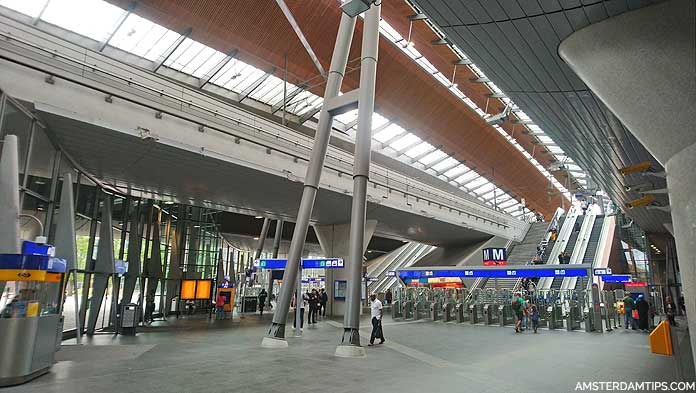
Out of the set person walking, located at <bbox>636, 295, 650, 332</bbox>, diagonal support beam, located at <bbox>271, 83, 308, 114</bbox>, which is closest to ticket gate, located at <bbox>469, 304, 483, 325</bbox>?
person walking, located at <bbox>636, 295, 650, 332</bbox>

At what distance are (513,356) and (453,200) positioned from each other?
19.8 m

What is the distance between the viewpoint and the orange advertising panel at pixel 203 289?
24731mm

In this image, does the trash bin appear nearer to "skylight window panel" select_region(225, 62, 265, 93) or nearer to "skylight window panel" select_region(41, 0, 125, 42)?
"skylight window panel" select_region(41, 0, 125, 42)

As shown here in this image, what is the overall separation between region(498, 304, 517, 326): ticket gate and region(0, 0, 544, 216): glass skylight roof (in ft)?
40.1

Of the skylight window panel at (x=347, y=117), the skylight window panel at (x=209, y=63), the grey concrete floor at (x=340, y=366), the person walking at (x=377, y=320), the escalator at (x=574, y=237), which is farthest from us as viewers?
the skylight window panel at (x=347, y=117)

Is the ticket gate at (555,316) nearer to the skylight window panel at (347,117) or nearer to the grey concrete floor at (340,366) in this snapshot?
the grey concrete floor at (340,366)

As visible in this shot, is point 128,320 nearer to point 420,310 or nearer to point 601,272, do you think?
point 420,310

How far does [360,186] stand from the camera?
37.6 ft

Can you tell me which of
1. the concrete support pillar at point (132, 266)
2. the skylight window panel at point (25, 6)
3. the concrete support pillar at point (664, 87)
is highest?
the skylight window panel at point (25, 6)

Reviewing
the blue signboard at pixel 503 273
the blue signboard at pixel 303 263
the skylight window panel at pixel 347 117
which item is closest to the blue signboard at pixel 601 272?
the blue signboard at pixel 503 273

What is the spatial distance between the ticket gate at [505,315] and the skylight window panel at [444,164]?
67.0 ft

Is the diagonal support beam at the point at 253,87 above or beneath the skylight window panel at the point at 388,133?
beneath

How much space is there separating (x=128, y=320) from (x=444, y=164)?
Result: 31153 mm

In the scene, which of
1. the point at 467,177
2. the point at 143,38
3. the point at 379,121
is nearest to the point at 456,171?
the point at 467,177
